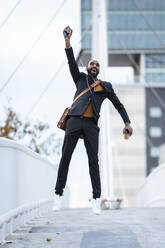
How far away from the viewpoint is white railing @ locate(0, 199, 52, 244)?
482 cm

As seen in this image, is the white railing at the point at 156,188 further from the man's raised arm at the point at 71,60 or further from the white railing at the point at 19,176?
the man's raised arm at the point at 71,60

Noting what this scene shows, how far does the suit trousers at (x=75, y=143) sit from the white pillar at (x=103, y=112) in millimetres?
6558

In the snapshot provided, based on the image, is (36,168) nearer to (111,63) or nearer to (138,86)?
(111,63)

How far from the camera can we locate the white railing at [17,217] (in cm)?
482

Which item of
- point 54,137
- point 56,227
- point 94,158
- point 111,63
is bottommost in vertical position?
point 56,227

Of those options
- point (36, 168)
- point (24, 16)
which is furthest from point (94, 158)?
point (24, 16)

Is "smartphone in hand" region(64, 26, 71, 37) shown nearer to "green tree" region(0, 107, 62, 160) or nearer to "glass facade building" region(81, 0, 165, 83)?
"green tree" region(0, 107, 62, 160)

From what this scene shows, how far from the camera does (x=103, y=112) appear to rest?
13.1 metres

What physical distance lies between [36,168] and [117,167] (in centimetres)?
8272

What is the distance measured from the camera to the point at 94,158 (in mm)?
5980

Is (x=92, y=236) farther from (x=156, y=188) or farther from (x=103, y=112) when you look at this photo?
(x=156, y=188)

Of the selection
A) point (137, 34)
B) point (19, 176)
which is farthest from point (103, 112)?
point (137, 34)

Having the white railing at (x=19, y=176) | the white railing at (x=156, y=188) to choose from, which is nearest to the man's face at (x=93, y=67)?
the white railing at (x=19, y=176)

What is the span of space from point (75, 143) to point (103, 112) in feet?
23.7
